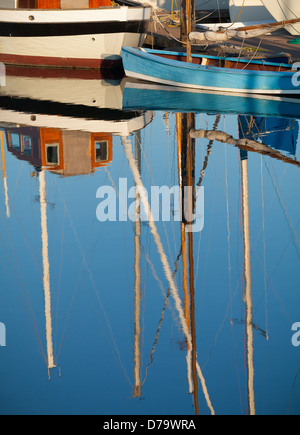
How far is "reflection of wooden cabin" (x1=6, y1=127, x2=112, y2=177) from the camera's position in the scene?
48.5 feet

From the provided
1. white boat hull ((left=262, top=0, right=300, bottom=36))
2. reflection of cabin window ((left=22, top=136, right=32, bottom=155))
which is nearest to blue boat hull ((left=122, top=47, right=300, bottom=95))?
reflection of cabin window ((left=22, top=136, right=32, bottom=155))

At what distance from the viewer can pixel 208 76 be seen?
864 inches

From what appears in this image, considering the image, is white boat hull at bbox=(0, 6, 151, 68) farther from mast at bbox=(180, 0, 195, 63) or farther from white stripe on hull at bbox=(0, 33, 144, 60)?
mast at bbox=(180, 0, 195, 63)

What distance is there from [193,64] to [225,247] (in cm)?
1229

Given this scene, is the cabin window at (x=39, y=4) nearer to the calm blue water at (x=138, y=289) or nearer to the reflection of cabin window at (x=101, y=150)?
the calm blue water at (x=138, y=289)

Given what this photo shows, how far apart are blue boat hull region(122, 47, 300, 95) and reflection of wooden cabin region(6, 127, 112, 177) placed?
5933 millimetres

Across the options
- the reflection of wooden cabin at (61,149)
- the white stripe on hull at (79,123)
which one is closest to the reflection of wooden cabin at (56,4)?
the white stripe on hull at (79,123)

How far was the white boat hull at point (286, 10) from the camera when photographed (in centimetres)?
2884

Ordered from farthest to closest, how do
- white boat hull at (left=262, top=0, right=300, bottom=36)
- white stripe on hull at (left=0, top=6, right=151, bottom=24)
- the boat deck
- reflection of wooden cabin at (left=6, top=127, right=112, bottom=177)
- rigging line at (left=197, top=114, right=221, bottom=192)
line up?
white boat hull at (left=262, top=0, right=300, bottom=36) → white stripe on hull at (left=0, top=6, right=151, bottom=24) → the boat deck → reflection of wooden cabin at (left=6, top=127, right=112, bottom=177) → rigging line at (left=197, top=114, right=221, bottom=192)

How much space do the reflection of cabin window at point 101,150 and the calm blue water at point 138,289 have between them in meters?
0.05

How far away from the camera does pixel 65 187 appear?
1342cm

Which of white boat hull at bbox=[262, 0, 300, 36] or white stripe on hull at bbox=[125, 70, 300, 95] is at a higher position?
white boat hull at bbox=[262, 0, 300, 36]
